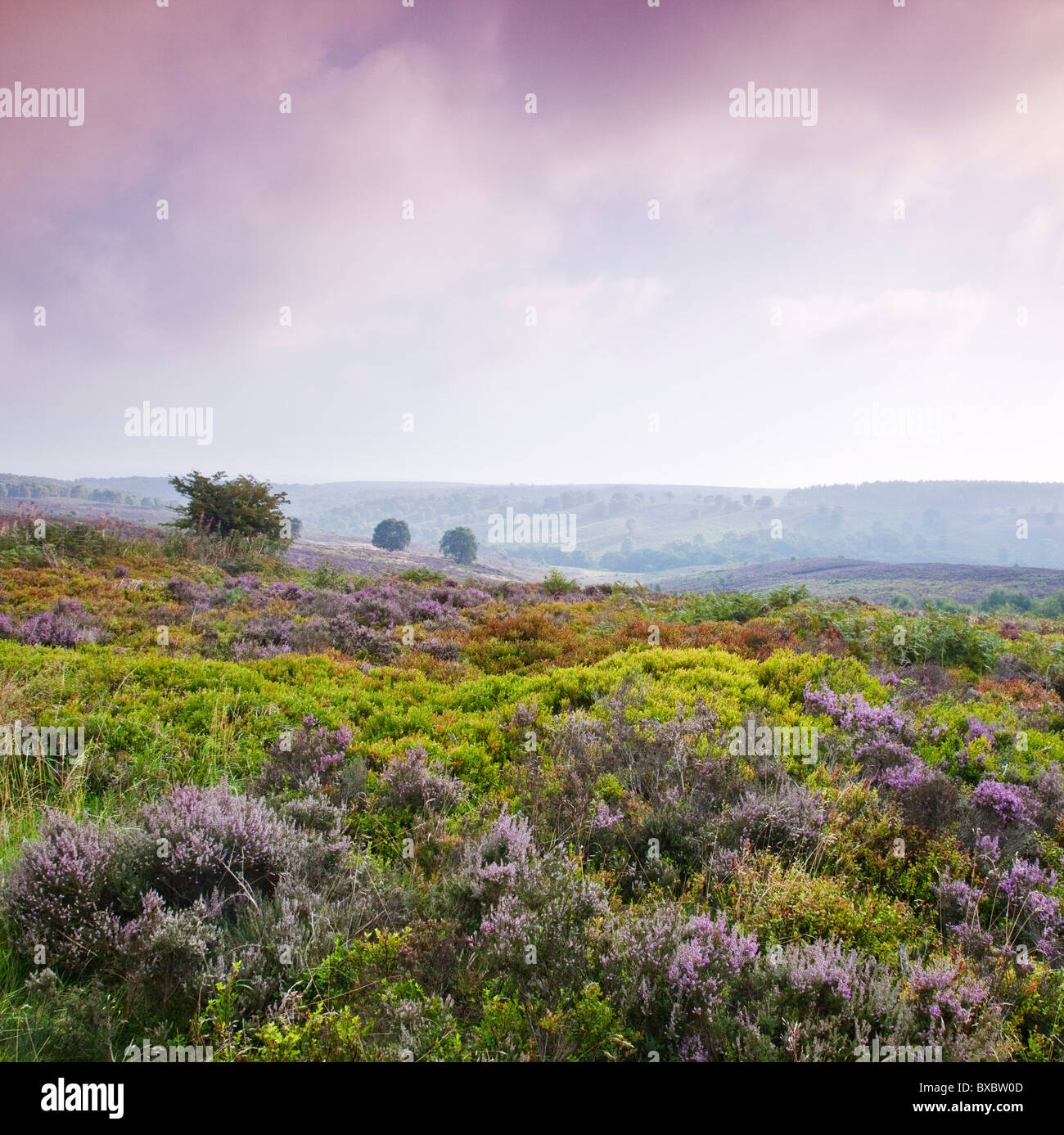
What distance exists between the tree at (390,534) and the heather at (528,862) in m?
121

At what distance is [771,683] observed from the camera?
7.27 metres

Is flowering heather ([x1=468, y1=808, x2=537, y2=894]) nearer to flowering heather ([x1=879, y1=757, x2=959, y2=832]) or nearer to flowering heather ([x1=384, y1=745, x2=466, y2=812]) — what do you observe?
flowering heather ([x1=384, y1=745, x2=466, y2=812])

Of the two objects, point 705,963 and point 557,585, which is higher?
point 557,585

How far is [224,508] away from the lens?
861 inches

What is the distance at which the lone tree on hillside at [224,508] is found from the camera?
70.5 ft

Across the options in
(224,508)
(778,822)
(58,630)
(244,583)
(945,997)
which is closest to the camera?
(945,997)

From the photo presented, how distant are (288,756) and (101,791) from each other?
1.48 meters

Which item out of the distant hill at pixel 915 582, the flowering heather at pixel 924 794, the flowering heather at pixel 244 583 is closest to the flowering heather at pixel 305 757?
Answer: the flowering heather at pixel 924 794

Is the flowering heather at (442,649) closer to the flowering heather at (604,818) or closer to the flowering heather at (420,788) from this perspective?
the flowering heather at (420,788)

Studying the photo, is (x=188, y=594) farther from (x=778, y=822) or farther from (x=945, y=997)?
(x=945, y=997)

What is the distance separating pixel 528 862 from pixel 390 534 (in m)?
128

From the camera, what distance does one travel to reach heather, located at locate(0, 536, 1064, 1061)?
7.99 feet

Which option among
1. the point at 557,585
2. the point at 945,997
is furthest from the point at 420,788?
the point at 557,585
